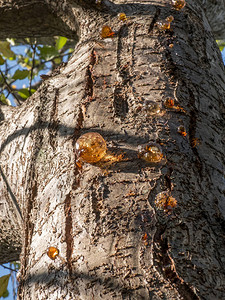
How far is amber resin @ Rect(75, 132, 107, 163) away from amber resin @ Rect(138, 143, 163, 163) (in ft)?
0.32

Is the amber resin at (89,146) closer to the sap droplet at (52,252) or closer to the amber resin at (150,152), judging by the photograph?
the amber resin at (150,152)

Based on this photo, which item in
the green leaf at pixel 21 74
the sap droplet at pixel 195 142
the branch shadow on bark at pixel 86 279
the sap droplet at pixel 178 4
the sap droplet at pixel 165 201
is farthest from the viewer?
the green leaf at pixel 21 74

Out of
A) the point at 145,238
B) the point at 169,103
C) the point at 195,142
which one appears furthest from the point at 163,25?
the point at 145,238

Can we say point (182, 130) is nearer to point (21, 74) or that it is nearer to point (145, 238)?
point (145, 238)

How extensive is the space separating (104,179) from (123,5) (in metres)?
0.81

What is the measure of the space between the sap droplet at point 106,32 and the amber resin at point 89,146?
0.46 metres

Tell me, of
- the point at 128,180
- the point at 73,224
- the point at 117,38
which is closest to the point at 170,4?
the point at 117,38

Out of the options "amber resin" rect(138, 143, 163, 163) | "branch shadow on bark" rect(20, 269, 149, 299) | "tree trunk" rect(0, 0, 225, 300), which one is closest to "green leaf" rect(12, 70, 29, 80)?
"tree trunk" rect(0, 0, 225, 300)

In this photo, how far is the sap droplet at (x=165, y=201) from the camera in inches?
31.1

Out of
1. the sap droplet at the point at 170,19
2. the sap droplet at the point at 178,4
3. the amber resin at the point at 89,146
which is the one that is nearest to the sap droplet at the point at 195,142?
the amber resin at the point at 89,146

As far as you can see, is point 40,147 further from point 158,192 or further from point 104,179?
point 158,192

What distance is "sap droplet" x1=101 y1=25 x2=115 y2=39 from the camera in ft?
3.98

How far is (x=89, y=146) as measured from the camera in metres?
0.84

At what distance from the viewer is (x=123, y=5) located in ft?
4.41
